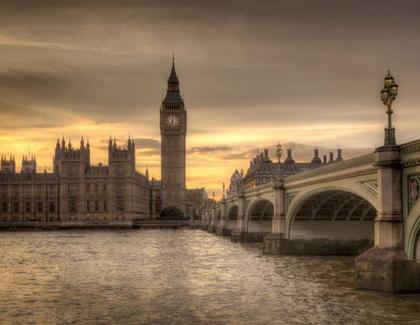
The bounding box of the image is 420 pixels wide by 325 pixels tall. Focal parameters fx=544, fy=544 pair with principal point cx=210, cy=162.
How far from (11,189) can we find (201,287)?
14258cm

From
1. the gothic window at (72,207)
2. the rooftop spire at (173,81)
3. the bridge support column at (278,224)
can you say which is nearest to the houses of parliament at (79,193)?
the gothic window at (72,207)

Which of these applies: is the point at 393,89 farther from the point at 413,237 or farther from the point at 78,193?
the point at 78,193

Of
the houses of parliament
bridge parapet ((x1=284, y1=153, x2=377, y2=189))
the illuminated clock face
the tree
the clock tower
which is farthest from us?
the illuminated clock face

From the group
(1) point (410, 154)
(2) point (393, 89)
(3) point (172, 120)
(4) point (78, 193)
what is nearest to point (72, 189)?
(4) point (78, 193)

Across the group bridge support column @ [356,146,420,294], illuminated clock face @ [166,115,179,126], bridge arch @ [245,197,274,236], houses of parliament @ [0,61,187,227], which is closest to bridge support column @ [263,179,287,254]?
bridge arch @ [245,197,274,236]

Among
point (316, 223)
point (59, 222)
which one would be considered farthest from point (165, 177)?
point (316, 223)

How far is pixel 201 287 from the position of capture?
2712 cm

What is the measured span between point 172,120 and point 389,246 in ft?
533

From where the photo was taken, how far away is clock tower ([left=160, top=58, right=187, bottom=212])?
584 feet

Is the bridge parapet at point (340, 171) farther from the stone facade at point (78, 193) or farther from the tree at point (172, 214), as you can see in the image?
the tree at point (172, 214)

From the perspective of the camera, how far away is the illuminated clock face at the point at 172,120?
18212cm

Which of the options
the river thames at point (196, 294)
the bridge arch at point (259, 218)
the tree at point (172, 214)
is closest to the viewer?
the river thames at point (196, 294)

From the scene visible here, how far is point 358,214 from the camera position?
4272 cm

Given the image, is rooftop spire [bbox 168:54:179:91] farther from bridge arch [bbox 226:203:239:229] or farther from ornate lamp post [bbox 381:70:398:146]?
ornate lamp post [bbox 381:70:398:146]
